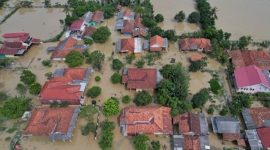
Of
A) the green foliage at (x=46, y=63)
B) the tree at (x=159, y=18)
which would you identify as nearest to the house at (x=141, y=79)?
the green foliage at (x=46, y=63)

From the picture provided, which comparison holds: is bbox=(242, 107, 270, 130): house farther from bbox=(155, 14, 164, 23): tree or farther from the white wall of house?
bbox=(155, 14, 164, 23): tree

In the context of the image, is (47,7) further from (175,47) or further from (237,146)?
(237,146)

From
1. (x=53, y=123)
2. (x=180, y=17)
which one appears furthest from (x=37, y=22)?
(x=53, y=123)

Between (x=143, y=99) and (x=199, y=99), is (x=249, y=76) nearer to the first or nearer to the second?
(x=199, y=99)

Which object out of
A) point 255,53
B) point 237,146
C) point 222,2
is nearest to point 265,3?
point 222,2

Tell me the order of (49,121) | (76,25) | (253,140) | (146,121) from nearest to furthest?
1. (253,140)
2. (146,121)
3. (49,121)
4. (76,25)

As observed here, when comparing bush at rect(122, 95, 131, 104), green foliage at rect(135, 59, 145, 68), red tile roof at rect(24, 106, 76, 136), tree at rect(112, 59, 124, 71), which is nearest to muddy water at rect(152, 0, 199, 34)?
green foliage at rect(135, 59, 145, 68)
